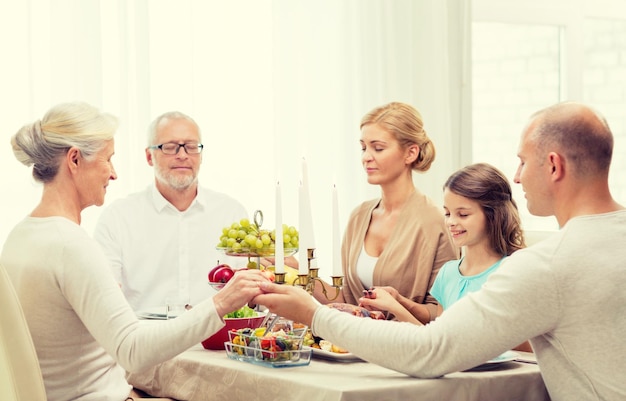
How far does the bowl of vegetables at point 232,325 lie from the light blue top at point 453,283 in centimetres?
69

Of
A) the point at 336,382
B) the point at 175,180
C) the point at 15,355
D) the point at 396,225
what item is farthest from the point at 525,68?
the point at 15,355

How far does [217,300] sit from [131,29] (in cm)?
232

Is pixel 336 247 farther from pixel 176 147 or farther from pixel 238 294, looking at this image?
pixel 176 147

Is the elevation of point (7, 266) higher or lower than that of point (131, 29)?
lower

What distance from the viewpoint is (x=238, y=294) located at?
200 cm

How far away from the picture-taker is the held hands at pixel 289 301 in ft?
6.32

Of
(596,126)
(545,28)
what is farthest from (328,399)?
(545,28)

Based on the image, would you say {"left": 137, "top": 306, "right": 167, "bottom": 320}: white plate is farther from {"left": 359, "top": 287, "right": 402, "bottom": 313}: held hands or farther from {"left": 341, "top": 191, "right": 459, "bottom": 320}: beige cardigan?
{"left": 341, "top": 191, "right": 459, "bottom": 320}: beige cardigan

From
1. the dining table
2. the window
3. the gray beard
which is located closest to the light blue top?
the dining table

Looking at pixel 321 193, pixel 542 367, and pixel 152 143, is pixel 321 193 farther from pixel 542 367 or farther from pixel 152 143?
pixel 542 367

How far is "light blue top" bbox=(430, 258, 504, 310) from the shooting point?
2693 mm

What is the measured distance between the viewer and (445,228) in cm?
311

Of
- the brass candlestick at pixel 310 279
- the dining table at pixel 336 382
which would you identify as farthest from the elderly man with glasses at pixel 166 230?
the brass candlestick at pixel 310 279

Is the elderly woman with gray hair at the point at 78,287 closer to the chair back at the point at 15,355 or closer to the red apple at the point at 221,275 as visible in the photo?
the chair back at the point at 15,355
